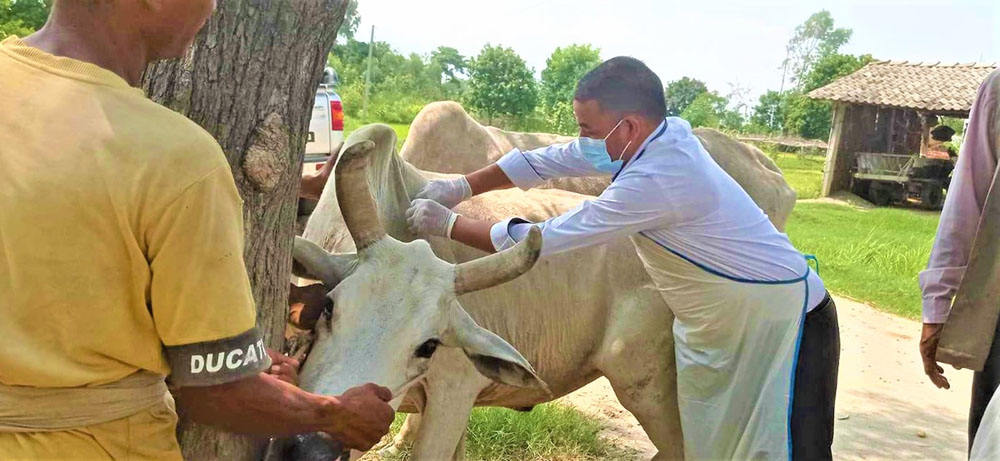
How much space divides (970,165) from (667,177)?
1.17 meters

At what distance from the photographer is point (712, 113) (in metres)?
45.5

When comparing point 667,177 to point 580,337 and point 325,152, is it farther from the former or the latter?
point 325,152

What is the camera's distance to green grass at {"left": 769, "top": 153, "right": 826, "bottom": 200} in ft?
78.1

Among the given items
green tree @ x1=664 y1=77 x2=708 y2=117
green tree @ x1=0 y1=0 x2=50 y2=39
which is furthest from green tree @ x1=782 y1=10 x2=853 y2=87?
green tree @ x1=0 y1=0 x2=50 y2=39

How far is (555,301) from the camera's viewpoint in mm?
4066

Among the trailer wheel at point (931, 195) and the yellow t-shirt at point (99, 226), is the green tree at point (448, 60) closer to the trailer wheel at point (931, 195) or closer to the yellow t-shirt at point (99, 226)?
the trailer wheel at point (931, 195)

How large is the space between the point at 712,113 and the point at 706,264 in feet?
144

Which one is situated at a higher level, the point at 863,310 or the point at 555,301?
the point at 555,301

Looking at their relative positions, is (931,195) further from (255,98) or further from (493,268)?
(255,98)

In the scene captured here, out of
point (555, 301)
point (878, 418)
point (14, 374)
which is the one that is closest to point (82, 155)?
point (14, 374)

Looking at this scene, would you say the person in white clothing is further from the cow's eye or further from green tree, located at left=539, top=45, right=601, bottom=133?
green tree, located at left=539, top=45, right=601, bottom=133

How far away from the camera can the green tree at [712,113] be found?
1641 inches

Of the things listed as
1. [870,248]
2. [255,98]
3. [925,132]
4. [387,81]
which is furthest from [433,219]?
[387,81]

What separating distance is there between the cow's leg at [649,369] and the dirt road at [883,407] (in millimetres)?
1558
